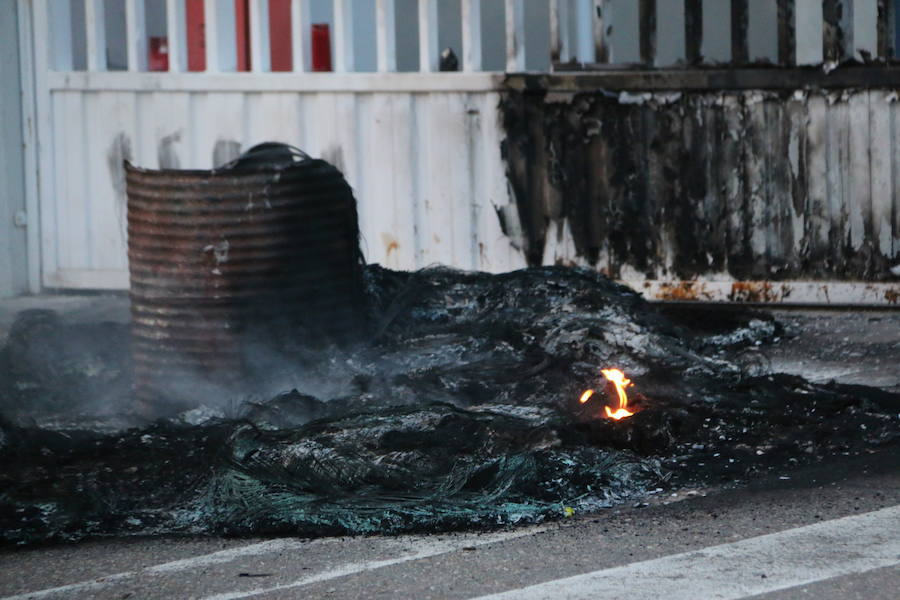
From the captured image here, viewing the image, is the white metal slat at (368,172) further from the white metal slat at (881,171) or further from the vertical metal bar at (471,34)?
the white metal slat at (881,171)

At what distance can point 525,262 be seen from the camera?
9.45m

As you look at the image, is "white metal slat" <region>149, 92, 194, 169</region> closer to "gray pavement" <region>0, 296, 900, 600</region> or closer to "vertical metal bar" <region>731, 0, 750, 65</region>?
"vertical metal bar" <region>731, 0, 750, 65</region>

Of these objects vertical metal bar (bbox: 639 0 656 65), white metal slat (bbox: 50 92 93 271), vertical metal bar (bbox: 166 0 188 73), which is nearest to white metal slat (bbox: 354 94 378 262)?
vertical metal bar (bbox: 166 0 188 73)

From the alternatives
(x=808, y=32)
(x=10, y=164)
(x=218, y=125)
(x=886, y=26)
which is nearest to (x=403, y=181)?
(x=218, y=125)

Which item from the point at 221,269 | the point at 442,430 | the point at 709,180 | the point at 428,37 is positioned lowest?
the point at 442,430

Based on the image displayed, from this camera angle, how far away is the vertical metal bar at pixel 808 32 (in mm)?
8758

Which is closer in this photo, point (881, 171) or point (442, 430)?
point (442, 430)

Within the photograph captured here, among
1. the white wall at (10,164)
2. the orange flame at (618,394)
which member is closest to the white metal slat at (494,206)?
the orange flame at (618,394)

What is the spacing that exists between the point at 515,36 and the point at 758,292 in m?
2.14

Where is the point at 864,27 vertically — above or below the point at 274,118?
above

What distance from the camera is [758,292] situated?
9.03m

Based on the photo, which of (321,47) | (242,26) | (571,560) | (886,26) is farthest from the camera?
(321,47)

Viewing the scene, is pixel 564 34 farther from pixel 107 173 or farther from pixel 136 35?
pixel 107 173

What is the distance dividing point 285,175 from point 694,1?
3081 mm
